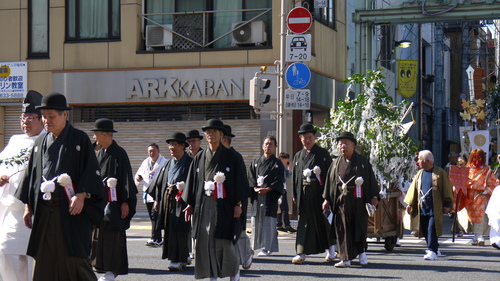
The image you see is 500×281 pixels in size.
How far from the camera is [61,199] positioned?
7.63 m

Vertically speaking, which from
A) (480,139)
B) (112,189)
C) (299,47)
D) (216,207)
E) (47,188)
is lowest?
(216,207)

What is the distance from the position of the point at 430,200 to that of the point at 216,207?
4.89 m

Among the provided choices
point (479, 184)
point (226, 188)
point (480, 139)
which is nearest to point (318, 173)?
point (226, 188)

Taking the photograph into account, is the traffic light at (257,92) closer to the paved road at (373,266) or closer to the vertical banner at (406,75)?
the paved road at (373,266)

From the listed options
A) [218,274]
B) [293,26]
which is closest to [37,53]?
[293,26]

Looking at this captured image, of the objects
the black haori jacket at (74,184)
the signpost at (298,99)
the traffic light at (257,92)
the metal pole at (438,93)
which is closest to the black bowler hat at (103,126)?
the black haori jacket at (74,184)

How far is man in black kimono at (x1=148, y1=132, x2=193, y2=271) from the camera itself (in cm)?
1250

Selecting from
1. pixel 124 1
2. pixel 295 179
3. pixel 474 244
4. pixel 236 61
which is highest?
pixel 124 1

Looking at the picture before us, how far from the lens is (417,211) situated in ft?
47.3

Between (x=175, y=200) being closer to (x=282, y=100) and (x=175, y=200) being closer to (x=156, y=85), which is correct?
(x=282, y=100)

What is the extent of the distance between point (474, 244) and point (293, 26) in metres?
6.18

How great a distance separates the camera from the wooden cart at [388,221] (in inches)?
600

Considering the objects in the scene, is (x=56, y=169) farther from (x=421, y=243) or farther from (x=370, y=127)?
(x=421, y=243)

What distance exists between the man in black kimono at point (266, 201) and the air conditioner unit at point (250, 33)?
9840 millimetres
